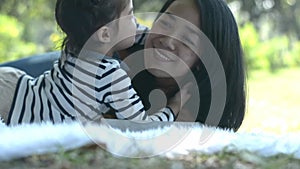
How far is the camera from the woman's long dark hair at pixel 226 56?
184cm

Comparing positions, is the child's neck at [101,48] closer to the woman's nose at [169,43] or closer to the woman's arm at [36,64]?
the woman's nose at [169,43]

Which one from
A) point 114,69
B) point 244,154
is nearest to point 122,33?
point 114,69

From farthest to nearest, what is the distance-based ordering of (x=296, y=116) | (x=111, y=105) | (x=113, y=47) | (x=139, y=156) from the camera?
(x=296, y=116) < (x=113, y=47) < (x=111, y=105) < (x=139, y=156)

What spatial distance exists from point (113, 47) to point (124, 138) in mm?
707

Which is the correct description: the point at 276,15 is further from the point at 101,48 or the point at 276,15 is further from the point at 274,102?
the point at 101,48

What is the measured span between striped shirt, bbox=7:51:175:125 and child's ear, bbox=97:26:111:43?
2.1 inches

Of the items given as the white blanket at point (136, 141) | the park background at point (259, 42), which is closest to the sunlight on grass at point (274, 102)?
the park background at point (259, 42)

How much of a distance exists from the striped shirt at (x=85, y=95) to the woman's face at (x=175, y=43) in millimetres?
245

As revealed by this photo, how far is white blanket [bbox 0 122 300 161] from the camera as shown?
3.10ft

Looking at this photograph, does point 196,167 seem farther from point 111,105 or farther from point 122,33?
point 122,33

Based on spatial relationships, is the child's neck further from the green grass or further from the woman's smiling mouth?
the green grass

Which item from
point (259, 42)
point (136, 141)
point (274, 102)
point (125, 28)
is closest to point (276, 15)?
point (259, 42)

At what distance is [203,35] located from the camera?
1.84 metres

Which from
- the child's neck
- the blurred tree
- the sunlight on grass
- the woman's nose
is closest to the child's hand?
the woman's nose
